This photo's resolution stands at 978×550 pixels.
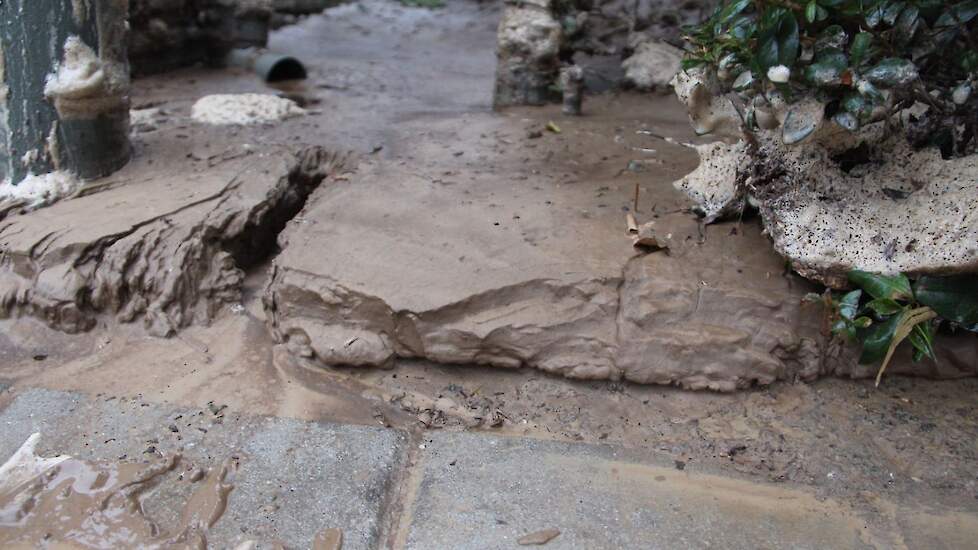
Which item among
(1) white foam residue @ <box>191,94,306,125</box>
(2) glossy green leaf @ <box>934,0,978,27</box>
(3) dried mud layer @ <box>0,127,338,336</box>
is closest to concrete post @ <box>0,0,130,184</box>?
(3) dried mud layer @ <box>0,127,338,336</box>

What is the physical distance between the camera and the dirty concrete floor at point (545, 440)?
1.96 metres

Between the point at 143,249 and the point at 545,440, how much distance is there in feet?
5.40

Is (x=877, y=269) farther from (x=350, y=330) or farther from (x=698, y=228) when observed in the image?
(x=350, y=330)

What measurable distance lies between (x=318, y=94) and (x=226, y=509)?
3.66m

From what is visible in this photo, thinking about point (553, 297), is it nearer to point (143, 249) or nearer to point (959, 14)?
point (959, 14)

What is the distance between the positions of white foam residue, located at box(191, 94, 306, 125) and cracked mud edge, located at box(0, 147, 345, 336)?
4.00ft

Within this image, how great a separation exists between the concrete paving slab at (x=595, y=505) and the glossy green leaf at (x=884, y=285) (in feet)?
1.94

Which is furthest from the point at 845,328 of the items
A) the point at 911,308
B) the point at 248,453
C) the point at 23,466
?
the point at 23,466

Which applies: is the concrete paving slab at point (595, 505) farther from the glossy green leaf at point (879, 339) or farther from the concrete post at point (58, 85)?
the concrete post at point (58, 85)

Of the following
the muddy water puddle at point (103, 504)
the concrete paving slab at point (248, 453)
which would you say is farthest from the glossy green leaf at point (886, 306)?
the muddy water puddle at point (103, 504)

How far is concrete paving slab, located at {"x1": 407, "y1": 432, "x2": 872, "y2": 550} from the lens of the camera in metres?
1.92

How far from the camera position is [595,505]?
2.03 metres

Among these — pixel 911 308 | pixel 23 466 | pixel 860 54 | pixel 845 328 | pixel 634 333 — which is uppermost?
pixel 860 54

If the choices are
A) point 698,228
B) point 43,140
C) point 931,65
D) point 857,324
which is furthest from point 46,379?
point 931,65
